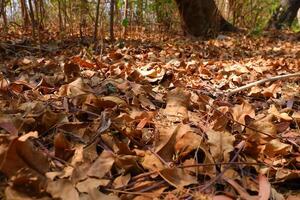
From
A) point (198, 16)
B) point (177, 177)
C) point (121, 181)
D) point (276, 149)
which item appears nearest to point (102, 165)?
point (121, 181)

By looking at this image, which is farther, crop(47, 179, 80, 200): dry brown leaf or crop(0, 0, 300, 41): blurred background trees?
crop(0, 0, 300, 41): blurred background trees

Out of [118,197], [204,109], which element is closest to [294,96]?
[204,109]

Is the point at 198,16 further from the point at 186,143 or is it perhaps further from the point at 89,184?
the point at 89,184

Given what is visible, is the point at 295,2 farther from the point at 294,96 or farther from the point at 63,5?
the point at 294,96

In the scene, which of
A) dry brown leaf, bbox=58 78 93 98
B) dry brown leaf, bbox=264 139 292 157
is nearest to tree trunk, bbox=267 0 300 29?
dry brown leaf, bbox=58 78 93 98

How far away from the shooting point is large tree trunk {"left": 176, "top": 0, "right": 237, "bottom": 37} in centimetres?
501

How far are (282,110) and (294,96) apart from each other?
1.08 ft

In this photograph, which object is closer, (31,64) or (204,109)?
(204,109)

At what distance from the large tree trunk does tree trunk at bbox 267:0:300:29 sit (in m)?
1.65

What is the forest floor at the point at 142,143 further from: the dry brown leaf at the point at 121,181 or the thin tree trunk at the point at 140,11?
the thin tree trunk at the point at 140,11

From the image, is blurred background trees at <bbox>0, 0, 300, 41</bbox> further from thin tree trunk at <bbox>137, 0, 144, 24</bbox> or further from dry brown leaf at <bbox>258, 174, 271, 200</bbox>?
dry brown leaf at <bbox>258, 174, 271, 200</bbox>

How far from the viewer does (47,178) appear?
95 cm

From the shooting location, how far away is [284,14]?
21.3ft

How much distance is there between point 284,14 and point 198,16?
A: 2.12 m
